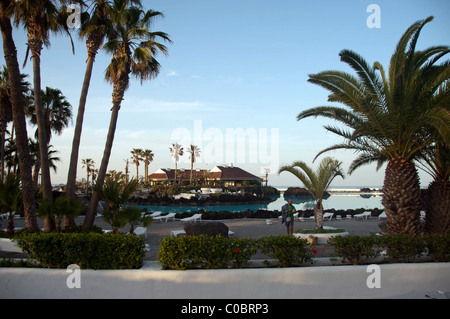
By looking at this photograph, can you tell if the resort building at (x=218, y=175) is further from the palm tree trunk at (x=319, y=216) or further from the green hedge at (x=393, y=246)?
the green hedge at (x=393, y=246)

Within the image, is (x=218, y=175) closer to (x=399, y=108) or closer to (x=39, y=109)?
(x=39, y=109)

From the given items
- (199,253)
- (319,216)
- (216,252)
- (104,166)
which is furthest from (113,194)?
(319,216)

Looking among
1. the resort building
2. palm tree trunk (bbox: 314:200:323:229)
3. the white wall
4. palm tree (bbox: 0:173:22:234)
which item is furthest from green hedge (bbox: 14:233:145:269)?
the resort building

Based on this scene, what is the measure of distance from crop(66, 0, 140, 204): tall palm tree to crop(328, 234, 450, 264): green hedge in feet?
25.3

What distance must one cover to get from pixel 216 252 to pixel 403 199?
4917 mm

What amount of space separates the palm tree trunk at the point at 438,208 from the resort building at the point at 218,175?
48871 mm

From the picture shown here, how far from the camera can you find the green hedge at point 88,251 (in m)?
5.77

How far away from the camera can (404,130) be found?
768 cm

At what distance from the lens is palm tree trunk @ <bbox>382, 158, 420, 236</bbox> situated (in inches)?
298

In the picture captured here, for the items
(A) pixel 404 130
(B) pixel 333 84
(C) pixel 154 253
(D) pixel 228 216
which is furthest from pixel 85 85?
(D) pixel 228 216

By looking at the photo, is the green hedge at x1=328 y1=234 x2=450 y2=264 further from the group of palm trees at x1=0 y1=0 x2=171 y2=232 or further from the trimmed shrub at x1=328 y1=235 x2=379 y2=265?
the group of palm trees at x1=0 y1=0 x2=171 y2=232

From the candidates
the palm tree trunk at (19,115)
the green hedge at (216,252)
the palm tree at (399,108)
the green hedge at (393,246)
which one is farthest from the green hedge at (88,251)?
the palm tree at (399,108)
